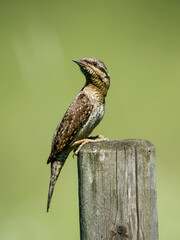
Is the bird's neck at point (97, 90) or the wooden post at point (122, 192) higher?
the bird's neck at point (97, 90)

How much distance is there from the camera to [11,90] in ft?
20.9

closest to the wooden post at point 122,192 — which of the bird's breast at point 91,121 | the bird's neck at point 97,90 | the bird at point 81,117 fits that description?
the bird at point 81,117

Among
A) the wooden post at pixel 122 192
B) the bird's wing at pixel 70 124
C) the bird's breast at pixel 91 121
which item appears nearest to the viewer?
the wooden post at pixel 122 192

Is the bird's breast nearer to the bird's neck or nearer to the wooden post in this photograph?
the bird's neck

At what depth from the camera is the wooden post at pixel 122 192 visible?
258 centimetres

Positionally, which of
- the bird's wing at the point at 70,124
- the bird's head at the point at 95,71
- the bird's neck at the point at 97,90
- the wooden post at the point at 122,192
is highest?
the bird's head at the point at 95,71

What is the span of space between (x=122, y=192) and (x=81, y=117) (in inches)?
63.9

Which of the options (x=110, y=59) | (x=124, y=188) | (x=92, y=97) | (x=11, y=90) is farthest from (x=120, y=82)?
(x=124, y=188)

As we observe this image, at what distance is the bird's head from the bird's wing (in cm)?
28

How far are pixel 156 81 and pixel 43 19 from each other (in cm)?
228

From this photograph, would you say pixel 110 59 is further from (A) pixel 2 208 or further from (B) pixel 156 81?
(A) pixel 2 208

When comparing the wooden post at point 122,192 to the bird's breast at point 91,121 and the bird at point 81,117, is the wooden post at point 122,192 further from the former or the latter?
the bird's breast at point 91,121

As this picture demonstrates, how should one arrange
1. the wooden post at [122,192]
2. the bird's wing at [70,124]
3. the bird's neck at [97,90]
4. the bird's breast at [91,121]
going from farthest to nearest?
the bird's neck at [97,90] → the bird's breast at [91,121] → the bird's wing at [70,124] → the wooden post at [122,192]

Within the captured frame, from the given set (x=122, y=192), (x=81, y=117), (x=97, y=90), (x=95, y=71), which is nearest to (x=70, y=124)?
(x=81, y=117)
